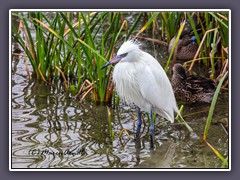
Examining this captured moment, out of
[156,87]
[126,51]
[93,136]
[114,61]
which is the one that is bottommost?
[93,136]

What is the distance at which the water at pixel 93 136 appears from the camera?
707 centimetres

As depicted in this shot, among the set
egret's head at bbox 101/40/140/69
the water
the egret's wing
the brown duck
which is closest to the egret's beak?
egret's head at bbox 101/40/140/69

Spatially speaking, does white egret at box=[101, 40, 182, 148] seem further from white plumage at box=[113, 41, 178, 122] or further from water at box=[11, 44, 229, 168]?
water at box=[11, 44, 229, 168]

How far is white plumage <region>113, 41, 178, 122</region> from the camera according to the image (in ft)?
23.7

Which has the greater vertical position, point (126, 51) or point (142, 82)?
point (126, 51)

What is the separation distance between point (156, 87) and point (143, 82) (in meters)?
0.17

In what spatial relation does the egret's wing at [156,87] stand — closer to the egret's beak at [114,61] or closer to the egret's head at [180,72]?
the egret's beak at [114,61]

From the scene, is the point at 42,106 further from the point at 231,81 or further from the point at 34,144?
the point at 231,81

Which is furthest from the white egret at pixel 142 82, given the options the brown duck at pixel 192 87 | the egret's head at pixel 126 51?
the brown duck at pixel 192 87

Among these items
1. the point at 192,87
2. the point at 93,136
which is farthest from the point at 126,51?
the point at 192,87

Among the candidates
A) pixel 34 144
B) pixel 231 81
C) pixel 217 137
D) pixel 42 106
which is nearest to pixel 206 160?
pixel 217 137

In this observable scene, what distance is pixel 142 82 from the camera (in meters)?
7.32

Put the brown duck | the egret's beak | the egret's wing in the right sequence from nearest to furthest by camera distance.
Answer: the egret's beak, the egret's wing, the brown duck

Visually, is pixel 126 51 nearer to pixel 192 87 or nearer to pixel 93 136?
pixel 93 136
